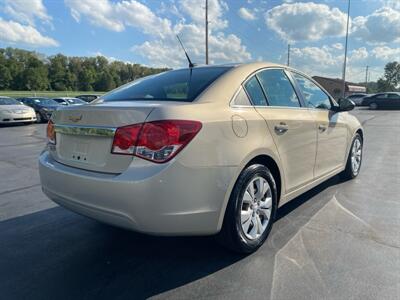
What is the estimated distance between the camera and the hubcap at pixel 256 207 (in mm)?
2873

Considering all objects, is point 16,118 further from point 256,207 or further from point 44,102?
point 256,207

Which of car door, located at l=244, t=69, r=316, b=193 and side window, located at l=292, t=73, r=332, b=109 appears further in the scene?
side window, located at l=292, t=73, r=332, b=109

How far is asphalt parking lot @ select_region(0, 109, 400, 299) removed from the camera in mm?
2426

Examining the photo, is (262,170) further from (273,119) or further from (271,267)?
(271,267)

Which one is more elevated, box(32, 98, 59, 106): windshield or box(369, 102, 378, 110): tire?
box(32, 98, 59, 106): windshield

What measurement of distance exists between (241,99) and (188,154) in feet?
2.79

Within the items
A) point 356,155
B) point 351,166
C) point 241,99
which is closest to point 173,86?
point 241,99

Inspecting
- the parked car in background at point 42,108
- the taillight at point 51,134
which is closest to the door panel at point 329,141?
the taillight at point 51,134

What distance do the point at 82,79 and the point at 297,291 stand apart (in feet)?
309

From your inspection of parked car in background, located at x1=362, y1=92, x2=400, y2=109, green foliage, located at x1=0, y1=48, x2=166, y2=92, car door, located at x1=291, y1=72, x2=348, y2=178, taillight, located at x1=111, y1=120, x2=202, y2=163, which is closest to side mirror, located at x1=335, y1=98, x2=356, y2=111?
car door, located at x1=291, y1=72, x2=348, y2=178

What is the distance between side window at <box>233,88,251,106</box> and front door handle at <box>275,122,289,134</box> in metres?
0.38

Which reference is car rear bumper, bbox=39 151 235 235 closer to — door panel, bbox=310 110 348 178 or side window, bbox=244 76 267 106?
side window, bbox=244 76 267 106

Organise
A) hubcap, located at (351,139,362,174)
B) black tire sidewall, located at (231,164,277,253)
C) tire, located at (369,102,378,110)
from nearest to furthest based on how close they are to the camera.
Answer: black tire sidewall, located at (231,164,277,253) → hubcap, located at (351,139,362,174) → tire, located at (369,102,378,110)

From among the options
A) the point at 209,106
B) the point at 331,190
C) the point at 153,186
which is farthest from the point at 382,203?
the point at 153,186
